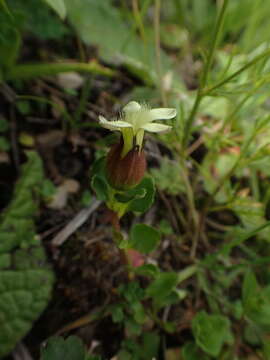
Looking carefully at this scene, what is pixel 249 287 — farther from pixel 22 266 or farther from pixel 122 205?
pixel 22 266

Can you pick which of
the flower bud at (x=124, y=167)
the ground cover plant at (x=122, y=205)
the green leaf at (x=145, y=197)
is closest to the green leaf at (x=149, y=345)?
the ground cover plant at (x=122, y=205)

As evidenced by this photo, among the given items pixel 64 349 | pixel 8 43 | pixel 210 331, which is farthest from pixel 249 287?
pixel 8 43

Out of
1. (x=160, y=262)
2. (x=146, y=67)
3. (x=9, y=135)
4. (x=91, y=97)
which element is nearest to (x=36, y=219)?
(x=9, y=135)

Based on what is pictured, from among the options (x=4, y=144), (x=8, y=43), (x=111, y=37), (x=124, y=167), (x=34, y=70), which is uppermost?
(x=111, y=37)

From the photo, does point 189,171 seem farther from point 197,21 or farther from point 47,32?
point 197,21

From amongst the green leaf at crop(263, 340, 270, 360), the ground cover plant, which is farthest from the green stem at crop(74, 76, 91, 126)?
the green leaf at crop(263, 340, 270, 360)

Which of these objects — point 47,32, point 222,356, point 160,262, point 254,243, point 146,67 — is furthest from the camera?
point 146,67
